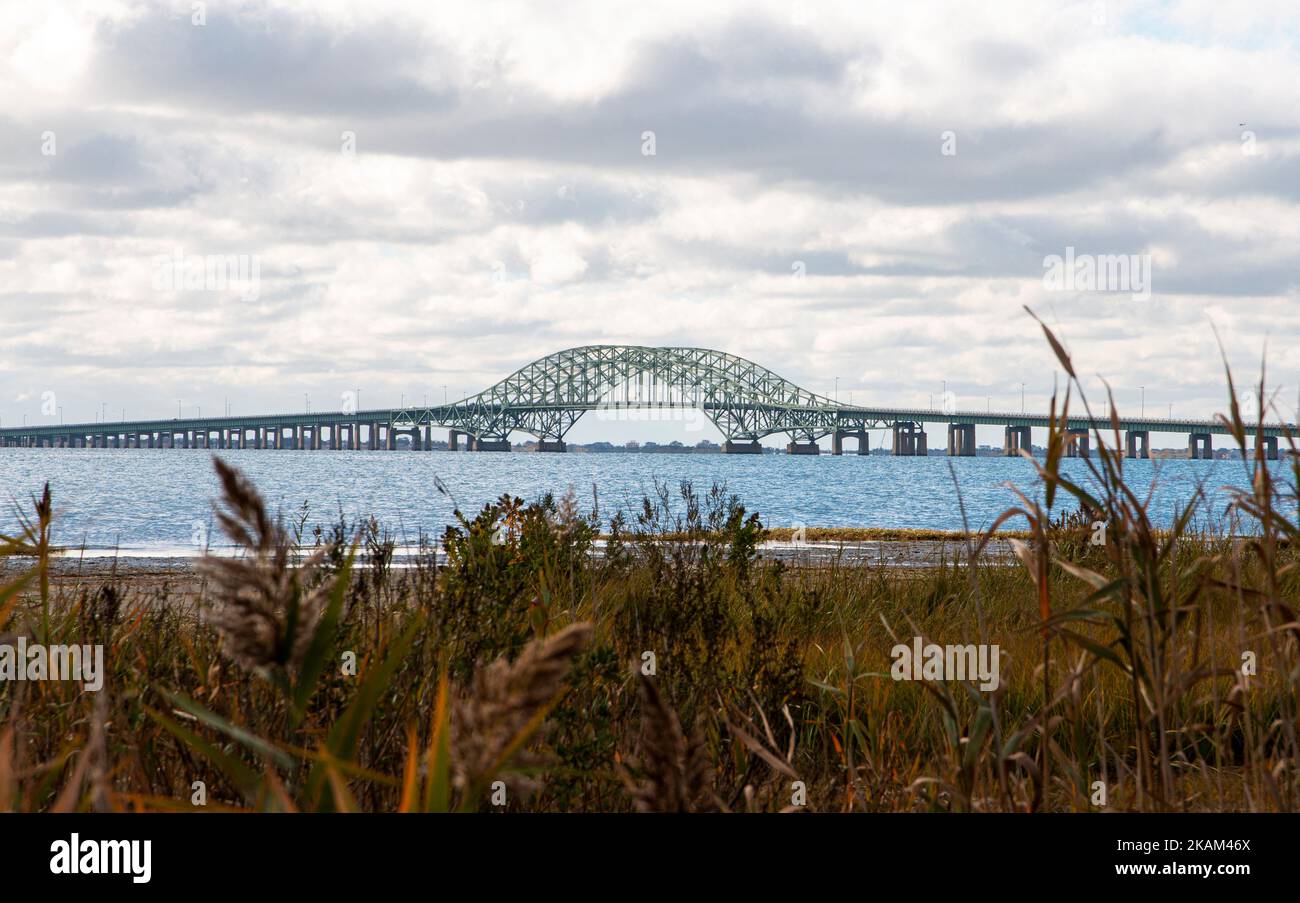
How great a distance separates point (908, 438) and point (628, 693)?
143 metres

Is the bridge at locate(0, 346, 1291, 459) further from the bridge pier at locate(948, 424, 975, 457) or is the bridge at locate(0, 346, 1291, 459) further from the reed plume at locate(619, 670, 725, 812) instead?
the reed plume at locate(619, 670, 725, 812)

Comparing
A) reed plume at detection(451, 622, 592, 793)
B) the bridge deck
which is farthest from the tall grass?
the bridge deck

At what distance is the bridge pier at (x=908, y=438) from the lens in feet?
443

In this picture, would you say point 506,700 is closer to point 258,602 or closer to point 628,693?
point 258,602

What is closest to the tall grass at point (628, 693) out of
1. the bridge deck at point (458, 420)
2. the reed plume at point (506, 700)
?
the reed plume at point (506, 700)

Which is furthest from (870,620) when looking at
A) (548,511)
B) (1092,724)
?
(548,511)

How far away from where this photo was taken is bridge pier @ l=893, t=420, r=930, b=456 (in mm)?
135000

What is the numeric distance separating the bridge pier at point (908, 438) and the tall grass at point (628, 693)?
130 meters

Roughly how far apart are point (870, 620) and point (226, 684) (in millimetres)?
4583

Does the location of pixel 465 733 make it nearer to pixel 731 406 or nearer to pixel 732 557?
pixel 732 557

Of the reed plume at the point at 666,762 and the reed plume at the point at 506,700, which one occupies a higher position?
the reed plume at the point at 506,700

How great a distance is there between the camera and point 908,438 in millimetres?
143125

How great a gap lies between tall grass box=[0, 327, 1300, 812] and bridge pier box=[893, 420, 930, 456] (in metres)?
130

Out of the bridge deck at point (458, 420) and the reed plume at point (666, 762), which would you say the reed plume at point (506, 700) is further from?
the bridge deck at point (458, 420)
